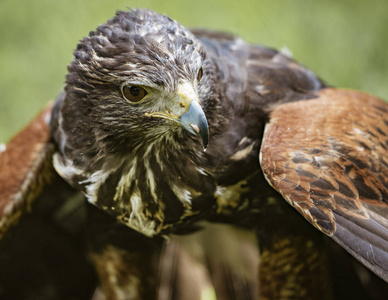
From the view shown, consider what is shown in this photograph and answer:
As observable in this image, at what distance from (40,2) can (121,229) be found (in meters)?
3.98

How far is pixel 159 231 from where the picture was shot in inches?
143

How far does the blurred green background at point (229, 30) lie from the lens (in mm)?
6469

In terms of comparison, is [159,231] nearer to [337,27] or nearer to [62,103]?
[62,103]

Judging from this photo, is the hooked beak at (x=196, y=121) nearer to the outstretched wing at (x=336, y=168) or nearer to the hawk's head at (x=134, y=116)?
the hawk's head at (x=134, y=116)

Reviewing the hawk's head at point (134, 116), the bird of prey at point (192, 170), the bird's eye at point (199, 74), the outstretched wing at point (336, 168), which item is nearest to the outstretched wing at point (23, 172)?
the bird of prey at point (192, 170)

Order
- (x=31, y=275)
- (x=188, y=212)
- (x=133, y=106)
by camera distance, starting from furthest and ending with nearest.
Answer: (x=31, y=275)
(x=188, y=212)
(x=133, y=106)

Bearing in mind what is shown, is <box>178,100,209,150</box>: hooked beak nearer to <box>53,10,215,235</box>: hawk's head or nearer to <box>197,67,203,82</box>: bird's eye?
<box>53,10,215,235</box>: hawk's head

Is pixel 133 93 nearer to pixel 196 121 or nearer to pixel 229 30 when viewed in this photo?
pixel 196 121

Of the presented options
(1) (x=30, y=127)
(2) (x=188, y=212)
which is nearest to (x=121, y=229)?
(2) (x=188, y=212)

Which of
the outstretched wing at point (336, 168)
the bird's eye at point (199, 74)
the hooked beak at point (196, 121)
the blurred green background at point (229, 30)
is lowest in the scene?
the blurred green background at point (229, 30)

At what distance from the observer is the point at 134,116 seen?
2.99 metres

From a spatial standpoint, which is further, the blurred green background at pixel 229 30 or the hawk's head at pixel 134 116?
the blurred green background at pixel 229 30

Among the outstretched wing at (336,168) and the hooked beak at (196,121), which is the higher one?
the hooked beak at (196,121)

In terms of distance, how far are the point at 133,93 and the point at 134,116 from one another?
0.42ft
